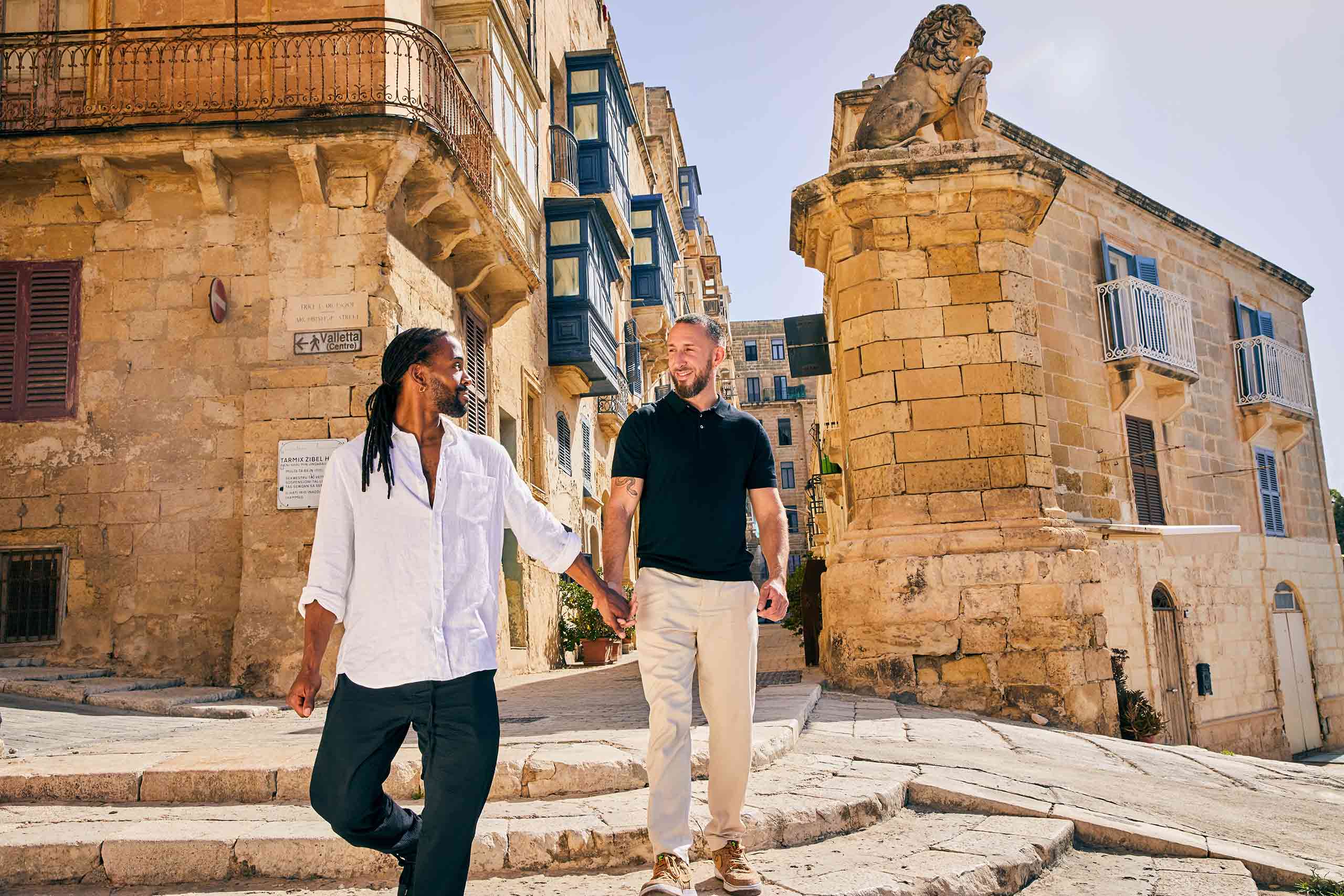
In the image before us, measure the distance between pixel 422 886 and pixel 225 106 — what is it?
9499 mm

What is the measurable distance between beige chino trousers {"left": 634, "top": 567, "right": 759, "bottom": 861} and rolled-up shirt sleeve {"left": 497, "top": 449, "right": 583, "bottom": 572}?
0.51 metres

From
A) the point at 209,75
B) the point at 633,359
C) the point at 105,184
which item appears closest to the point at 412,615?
the point at 105,184

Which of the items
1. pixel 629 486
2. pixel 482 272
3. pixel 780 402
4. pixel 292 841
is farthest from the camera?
pixel 780 402

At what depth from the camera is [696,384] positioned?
3418mm

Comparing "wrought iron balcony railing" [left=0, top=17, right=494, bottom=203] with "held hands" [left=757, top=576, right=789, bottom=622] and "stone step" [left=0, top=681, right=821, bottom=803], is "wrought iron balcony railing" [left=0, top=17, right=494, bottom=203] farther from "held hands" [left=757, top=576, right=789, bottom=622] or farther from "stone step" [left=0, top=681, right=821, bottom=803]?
"held hands" [left=757, top=576, right=789, bottom=622]

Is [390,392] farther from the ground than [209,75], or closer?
closer

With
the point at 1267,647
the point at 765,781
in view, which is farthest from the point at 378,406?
the point at 1267,647

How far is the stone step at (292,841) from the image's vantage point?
11.4 feet

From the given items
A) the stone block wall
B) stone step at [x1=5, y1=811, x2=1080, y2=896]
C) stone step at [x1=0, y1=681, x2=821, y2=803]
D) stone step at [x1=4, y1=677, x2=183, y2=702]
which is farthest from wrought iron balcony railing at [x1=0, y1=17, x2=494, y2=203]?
stone step at [x1=5, y1=811, x2=1080, y2=896]

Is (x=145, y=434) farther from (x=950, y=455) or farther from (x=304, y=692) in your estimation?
(x=304, y=692)

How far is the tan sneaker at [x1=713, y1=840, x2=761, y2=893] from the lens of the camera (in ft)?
10.2

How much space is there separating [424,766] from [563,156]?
1597cm

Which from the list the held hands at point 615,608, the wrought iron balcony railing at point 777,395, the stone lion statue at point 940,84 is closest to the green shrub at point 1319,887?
the held hands at point 615,608

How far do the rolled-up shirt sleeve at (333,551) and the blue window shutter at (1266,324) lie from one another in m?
17.4
